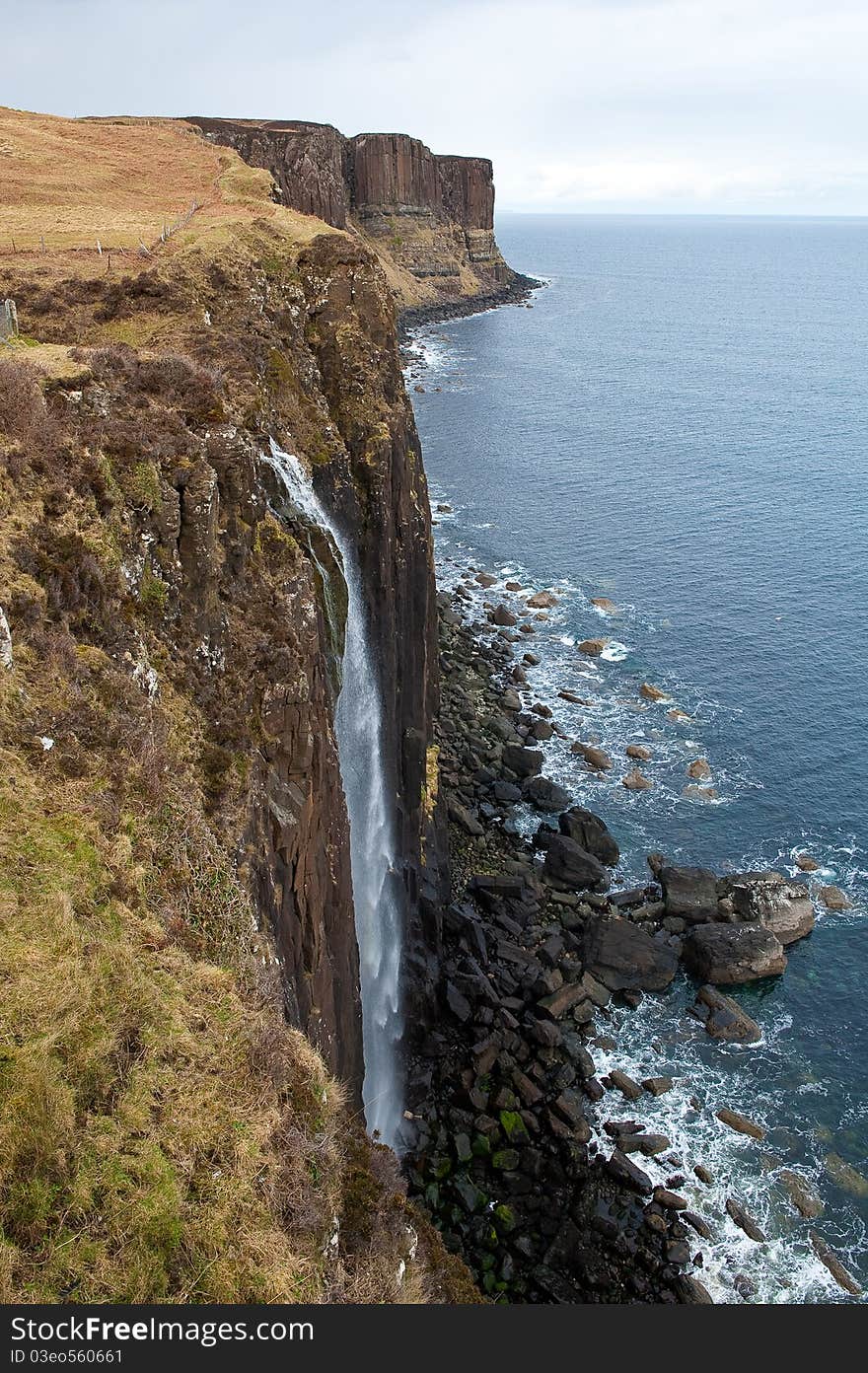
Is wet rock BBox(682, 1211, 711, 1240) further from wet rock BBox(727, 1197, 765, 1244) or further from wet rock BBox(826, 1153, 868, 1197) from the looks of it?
wet rock BBox(826, 1153, 868, 1197)

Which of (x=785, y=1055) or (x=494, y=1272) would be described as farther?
(x=785, y=1055)

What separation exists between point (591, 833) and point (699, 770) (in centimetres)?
980

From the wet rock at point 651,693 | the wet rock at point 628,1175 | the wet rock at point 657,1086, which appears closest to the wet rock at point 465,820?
the wet rock at point 657,1086

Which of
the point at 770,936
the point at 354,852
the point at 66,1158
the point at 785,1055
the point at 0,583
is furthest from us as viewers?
the point at 770,936

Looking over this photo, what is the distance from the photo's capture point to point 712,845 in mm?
48281

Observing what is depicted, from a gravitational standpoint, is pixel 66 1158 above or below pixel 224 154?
below

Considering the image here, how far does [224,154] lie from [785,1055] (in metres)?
64.2

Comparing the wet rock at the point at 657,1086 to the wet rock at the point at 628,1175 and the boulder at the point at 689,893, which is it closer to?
the wet rock at the point at 628,1175

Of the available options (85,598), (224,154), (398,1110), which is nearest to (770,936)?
(398,1110)

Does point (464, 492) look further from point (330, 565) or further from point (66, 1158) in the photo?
point (66, 1158)

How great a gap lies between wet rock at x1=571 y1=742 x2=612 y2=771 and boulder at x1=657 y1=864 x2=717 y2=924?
978cm

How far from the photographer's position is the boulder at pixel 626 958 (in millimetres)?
40438

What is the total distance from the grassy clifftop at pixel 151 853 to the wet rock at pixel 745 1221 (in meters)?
14.6

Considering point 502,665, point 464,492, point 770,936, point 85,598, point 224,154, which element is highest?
point 224,154
